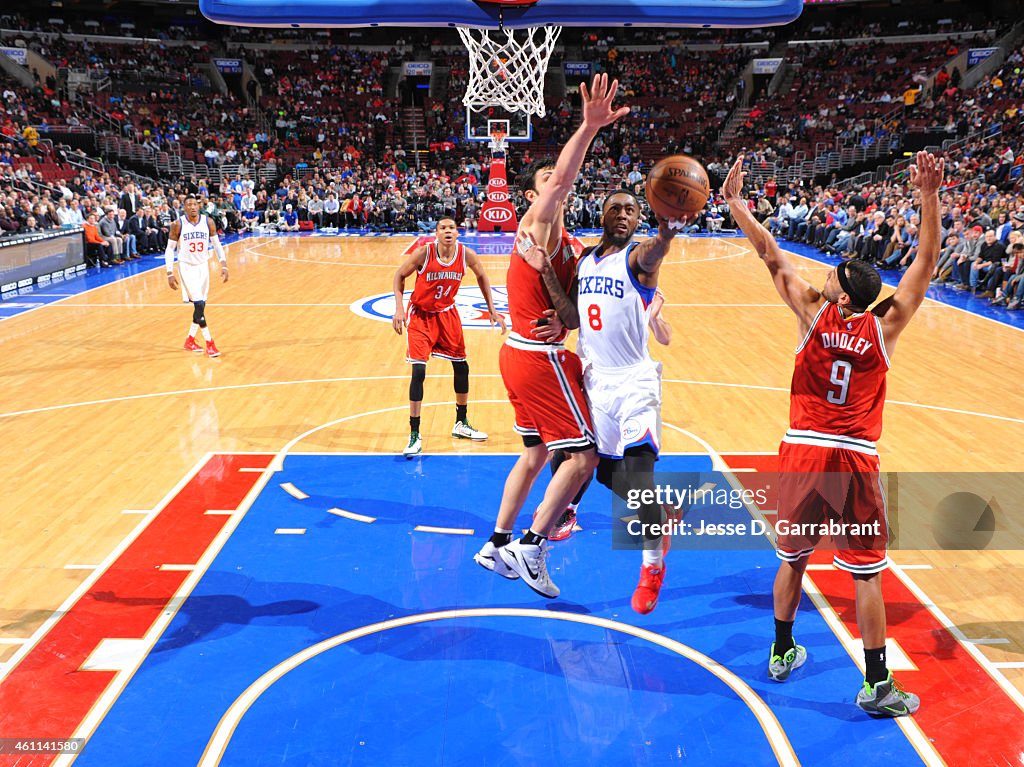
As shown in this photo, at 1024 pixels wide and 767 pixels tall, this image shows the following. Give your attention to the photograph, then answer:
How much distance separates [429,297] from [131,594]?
3.46 m

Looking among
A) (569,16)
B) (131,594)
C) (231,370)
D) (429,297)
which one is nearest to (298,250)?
(569,16)

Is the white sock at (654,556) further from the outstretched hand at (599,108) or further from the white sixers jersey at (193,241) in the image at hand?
the white sixers jersey at (193,241)

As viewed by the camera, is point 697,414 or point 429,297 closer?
point 429,297

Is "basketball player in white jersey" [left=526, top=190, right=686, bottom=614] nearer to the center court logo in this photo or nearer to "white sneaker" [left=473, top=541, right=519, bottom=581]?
"white sneaker" [left=473, top=541, right=519, bottom=581]

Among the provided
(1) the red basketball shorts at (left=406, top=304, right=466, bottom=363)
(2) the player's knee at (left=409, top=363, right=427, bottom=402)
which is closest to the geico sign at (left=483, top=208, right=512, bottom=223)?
(1) the red basketball shorts at (left=406, top=304, right=466, bottom=363)

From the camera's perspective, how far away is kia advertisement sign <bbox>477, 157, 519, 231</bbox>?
24.6 meters

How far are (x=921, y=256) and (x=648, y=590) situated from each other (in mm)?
1950

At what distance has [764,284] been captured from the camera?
16.9 meters

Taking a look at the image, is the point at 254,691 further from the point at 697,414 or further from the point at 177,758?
the point at 697,414

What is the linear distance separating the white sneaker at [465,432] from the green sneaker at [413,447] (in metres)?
0.44

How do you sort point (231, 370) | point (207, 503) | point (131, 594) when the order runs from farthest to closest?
point (231, 370) → point (207, 503) → point (131, 594)

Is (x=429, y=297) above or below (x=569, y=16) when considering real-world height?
below

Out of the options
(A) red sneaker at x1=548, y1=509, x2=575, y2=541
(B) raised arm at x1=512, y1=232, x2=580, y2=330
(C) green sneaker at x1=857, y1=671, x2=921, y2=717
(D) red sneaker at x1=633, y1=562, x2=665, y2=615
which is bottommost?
(C) green sneaker at x1=857, y1=671, x2=921, y2=717

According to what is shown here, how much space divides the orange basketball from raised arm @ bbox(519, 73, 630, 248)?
341 millimetres
